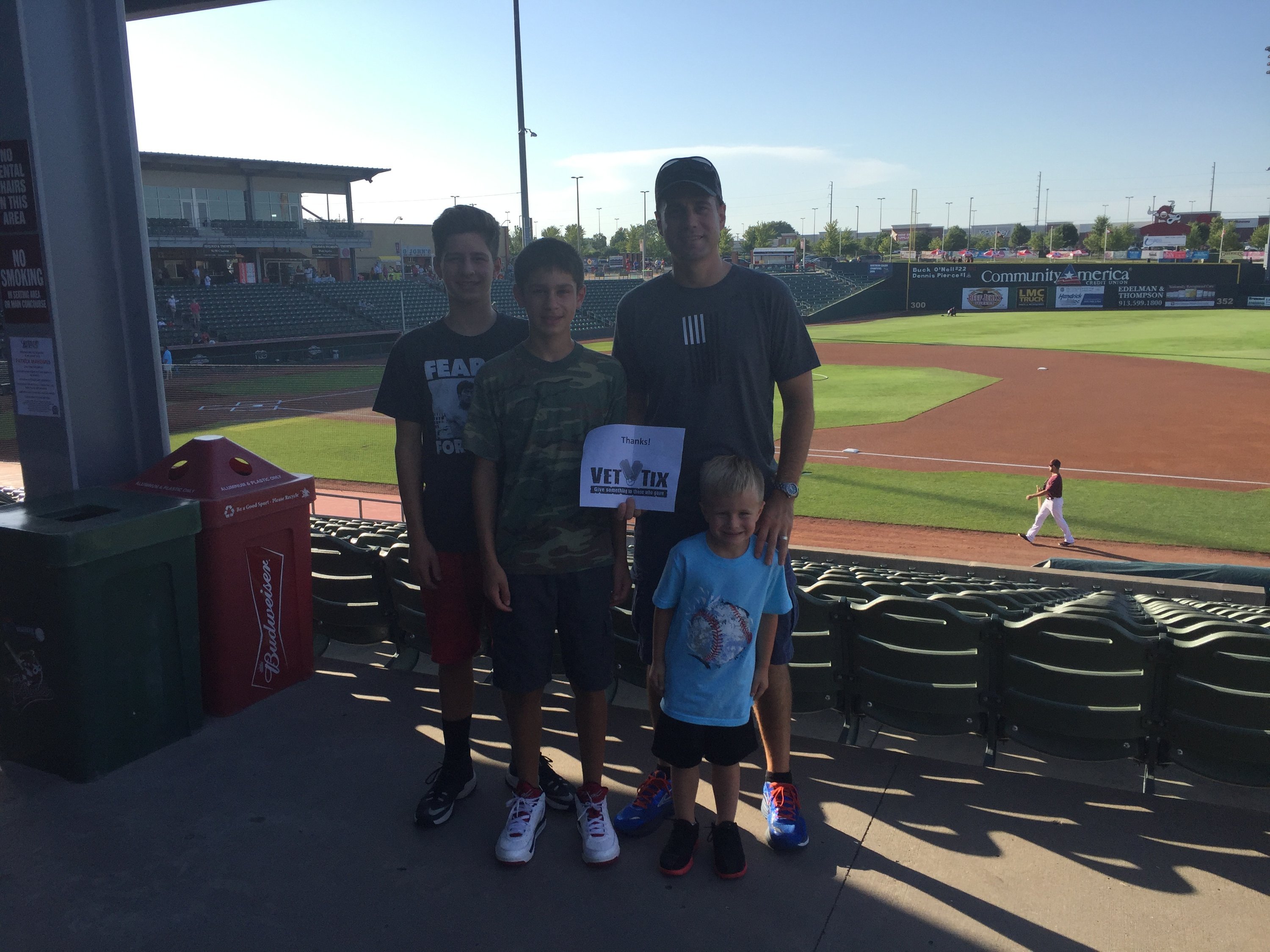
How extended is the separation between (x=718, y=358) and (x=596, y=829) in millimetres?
1842

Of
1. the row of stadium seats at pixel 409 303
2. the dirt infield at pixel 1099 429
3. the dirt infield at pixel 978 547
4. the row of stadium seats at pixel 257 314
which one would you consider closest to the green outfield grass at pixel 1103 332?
the dirt infield at pixel 1099 429

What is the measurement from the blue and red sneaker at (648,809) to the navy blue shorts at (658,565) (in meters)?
0.50

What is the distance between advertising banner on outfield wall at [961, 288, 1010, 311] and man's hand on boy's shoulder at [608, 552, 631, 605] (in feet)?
216

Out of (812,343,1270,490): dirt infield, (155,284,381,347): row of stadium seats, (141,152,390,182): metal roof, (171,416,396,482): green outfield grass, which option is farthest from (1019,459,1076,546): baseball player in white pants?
(141,152,390,182): metal roof

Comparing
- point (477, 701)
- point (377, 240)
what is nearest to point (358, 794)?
point (477, 701)

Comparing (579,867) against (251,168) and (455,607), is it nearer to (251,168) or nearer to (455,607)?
(455,607)

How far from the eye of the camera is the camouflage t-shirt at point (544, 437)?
3.46m

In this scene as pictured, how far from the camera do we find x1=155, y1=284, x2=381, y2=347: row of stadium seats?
42.9 meters

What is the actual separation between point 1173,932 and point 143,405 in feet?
17.3

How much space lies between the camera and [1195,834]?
349cm

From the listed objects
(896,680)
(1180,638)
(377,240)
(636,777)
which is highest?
(377,240)

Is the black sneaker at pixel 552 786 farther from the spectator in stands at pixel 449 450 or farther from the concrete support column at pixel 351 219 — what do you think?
the concrete support column at pixel 351 219

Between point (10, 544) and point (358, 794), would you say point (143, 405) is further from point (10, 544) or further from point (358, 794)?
point (358, 794)

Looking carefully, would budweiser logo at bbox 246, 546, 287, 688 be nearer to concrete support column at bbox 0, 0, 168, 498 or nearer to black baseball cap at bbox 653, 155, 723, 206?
concrete support column at bbox 0, 0, 168, 498
